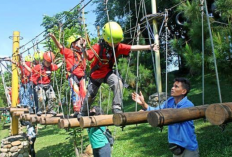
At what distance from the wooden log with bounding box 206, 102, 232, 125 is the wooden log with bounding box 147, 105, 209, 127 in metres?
0.19

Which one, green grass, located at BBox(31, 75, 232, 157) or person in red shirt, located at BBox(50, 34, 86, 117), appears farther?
green grass, located at BBox(31, 75, 232, 157)

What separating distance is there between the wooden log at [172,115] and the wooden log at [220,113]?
19cm

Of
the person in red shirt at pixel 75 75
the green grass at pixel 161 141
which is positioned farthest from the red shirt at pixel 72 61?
the green grass at pixel 161 141

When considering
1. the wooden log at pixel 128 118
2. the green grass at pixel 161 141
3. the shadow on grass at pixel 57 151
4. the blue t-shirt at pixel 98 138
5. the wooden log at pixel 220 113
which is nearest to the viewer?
the wooden log at pixel 220 113

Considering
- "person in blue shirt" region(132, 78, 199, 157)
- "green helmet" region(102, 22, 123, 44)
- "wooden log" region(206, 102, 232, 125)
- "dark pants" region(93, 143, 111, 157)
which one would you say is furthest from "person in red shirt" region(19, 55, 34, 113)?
"wooden log" region(206, 102, 232, 125)

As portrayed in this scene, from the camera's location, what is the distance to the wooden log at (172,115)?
1.87 m

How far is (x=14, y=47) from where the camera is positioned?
22.1 feet

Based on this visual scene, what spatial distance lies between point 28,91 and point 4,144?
2060 mm

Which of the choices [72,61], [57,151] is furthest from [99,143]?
[57,151]

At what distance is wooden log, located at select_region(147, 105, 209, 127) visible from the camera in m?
1.87

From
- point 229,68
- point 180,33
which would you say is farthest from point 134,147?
point 180,33

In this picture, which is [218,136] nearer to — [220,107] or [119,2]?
[220,107]

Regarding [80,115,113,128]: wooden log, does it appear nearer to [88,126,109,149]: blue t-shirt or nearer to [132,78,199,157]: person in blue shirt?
[88,126,109,149]: blue t-shirt

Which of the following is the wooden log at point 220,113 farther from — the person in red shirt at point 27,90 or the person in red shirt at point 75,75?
the person in red shirt at point 27,90
